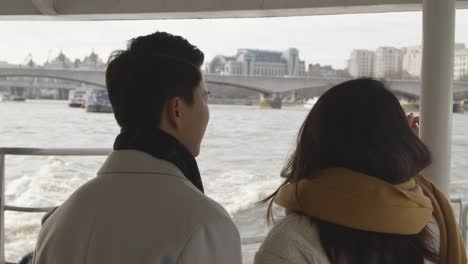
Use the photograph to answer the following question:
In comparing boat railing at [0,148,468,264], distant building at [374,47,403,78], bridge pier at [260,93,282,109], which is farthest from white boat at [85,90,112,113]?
boat railing at [0,148,468,264]

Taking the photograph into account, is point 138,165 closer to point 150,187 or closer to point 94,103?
point 150,187

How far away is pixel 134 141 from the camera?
0.87 metres

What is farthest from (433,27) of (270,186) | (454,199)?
(270,186)

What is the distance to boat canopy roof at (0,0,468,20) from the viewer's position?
3.93m

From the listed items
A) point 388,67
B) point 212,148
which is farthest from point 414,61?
point 212,148

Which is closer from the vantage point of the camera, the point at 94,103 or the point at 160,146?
the point at 160,146

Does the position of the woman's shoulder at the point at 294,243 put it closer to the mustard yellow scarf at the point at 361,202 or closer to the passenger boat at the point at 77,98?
the mustard yellow scarf at the point at 361,202

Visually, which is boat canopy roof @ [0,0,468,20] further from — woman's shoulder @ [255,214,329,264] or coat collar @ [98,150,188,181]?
coat collar @ [98,150,188,181]

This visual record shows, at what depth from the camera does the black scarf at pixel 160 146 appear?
862mm

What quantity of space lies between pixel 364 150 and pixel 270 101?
552 inches

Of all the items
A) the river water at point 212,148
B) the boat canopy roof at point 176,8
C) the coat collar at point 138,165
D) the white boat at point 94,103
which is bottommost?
the river water at point 212,148

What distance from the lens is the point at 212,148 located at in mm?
20500

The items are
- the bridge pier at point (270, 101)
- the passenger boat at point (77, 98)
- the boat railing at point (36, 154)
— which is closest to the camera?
the boat railing at point (36, 154)

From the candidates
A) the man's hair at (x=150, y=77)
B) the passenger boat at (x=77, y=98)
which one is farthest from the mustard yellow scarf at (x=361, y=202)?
the passenger boat at (x=77, y=98)
